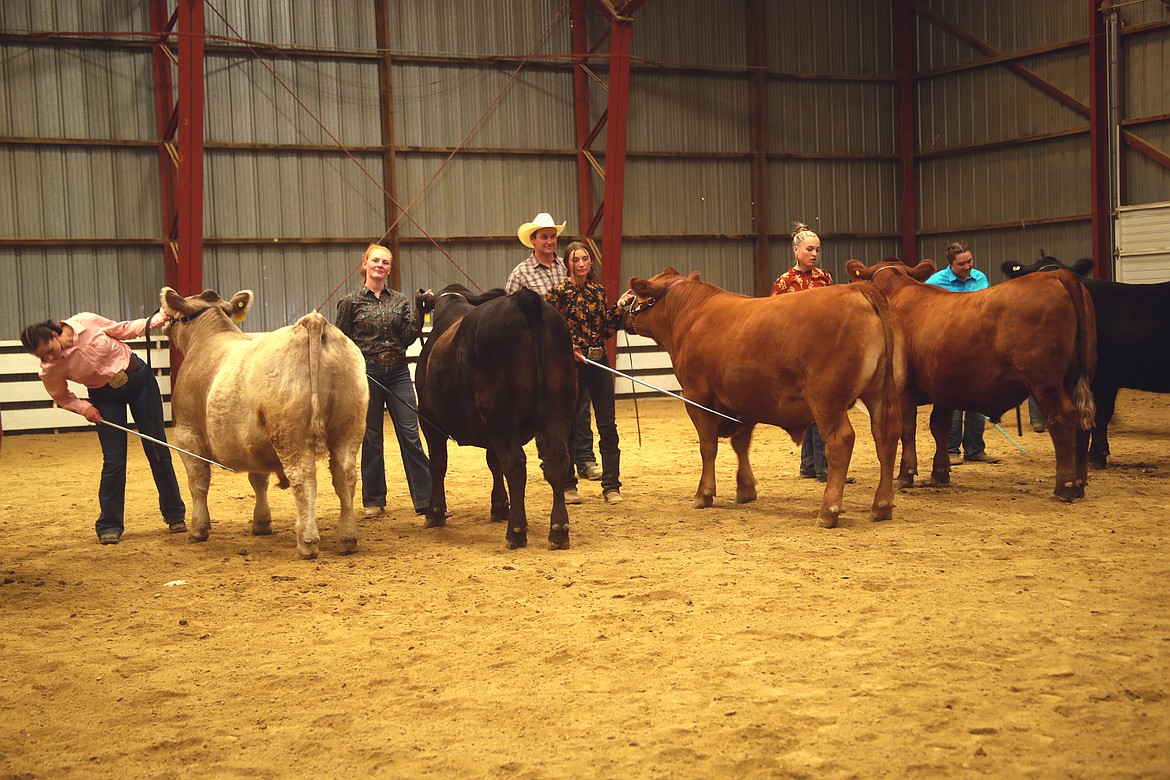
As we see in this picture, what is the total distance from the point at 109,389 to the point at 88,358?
0.33 metres

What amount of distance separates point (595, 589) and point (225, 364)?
8.50ft

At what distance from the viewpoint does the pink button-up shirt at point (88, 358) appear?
20.9 feet

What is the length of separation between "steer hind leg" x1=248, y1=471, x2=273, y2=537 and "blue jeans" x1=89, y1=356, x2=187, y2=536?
63cm

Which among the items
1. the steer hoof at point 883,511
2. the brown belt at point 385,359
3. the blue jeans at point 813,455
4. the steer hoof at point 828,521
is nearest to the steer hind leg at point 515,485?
the brown belt at point 385,359

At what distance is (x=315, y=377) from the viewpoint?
5.66 metres

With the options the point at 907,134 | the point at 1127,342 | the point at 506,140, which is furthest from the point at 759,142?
the point at 1127,342

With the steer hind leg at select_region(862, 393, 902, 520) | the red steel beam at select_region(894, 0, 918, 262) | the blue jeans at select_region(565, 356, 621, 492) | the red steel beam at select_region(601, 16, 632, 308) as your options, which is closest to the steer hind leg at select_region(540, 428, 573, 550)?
the blue jeans at select_region(565, 356, 621, 492)

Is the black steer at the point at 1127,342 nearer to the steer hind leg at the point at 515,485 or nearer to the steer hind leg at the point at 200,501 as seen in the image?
the steer hind leg at the point at 515,485

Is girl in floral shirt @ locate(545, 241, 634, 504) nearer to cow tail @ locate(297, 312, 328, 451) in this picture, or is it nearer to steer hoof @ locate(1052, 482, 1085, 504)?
cow tail @ locate(297, 312, 328, 451)

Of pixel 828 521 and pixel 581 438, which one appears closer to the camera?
pixel 828 521

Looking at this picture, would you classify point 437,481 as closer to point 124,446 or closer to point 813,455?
point 124,446

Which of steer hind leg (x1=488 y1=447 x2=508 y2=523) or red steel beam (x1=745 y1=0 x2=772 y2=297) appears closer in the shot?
steer hind leg (x1=488 y1=447 x2=508 y2=523)

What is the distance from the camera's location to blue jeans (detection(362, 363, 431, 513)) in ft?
23.3

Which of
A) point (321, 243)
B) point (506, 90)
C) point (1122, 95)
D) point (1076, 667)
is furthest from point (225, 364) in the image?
point (1122, 95)
